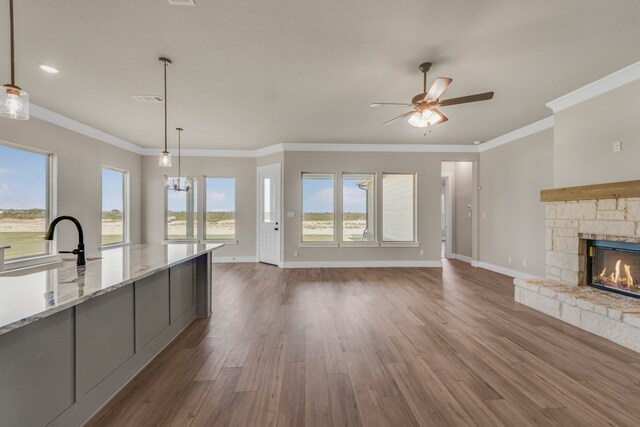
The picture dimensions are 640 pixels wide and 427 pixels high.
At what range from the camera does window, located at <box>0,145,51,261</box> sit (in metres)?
3.91

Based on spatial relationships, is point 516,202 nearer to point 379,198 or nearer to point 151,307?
point 379,198

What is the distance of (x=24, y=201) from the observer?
4.12 metres

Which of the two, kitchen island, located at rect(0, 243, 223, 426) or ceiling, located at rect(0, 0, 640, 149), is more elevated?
ceiling, located at rect(0, 0, 640, 149)

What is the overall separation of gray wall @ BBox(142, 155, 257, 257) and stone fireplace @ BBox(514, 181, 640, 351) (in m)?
5.59

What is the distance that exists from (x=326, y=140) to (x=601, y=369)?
5.19 metres

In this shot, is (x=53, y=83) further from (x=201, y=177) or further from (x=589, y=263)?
(x=589, y=263)

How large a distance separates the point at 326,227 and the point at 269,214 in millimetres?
1438

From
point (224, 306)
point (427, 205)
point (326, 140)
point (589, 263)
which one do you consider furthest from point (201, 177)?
point (589, 263)

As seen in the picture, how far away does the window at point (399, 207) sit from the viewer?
21.1ft

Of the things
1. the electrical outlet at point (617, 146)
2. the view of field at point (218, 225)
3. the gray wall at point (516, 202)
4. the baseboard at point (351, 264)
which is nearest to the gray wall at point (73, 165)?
the view of field at point (218, 225)

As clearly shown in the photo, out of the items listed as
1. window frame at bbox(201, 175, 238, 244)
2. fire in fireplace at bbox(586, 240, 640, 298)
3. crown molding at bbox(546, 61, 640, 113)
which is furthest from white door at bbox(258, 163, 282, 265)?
fire in fireplace at bbox(586, 240, 640, 298)

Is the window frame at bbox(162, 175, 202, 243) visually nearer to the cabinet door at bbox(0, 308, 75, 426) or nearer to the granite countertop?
the granite countertop

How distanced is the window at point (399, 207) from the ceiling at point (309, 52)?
87.6 inches

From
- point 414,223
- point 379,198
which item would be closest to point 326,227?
point 379,198
